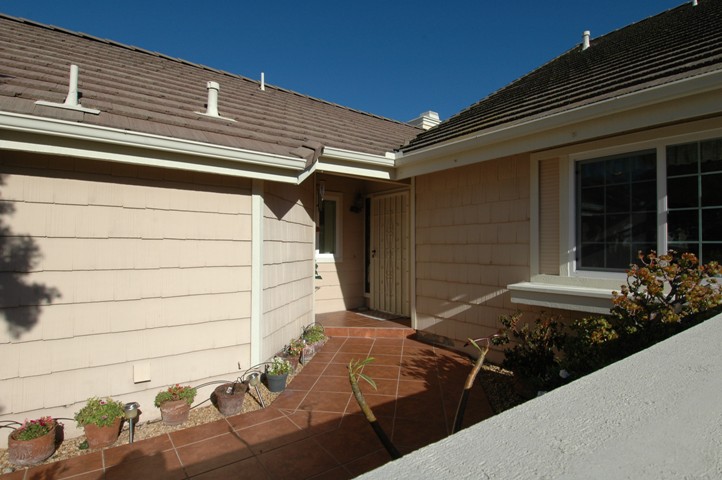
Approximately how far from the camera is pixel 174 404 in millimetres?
3658

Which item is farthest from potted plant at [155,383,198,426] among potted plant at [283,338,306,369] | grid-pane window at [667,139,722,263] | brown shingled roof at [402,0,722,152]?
grid-pane window at [667,139,722,263]

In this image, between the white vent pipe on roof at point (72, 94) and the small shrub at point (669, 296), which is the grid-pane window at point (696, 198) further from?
the white vent pipe on roof at point (72, 94)

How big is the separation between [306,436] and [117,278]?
228 cm

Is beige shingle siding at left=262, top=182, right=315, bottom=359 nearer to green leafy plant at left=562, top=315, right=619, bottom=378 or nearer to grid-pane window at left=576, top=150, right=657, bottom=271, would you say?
green leafy plant at left=562, top=315, right=619, bottom=378

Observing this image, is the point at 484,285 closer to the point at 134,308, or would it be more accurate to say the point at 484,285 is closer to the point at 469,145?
the point at 469,145

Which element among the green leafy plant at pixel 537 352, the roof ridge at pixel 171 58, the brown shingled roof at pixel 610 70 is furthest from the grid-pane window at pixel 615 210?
the roof ridge at pixel 171 58

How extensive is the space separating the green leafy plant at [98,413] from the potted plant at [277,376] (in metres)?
1.41

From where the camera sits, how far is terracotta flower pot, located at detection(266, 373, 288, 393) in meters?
4.30

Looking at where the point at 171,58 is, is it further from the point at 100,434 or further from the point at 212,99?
the point at 100,434

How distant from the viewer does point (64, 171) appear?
3.46m

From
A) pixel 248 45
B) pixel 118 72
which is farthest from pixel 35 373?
pixel 248 45

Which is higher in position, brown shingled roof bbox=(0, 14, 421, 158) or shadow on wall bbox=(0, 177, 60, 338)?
brown shingled roof bbox=(0, 14, 421, 158)

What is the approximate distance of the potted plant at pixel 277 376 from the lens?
4309 mm

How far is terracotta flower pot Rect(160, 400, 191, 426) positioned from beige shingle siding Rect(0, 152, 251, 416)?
0.28 metres
